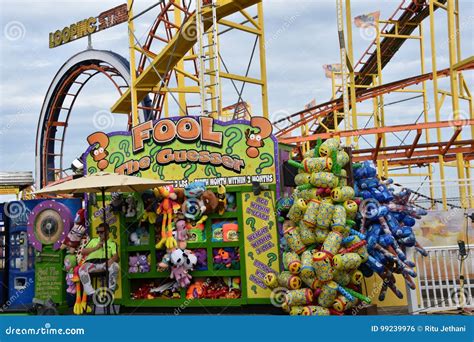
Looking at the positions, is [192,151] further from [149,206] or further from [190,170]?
[149,206]

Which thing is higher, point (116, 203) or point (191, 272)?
point (116, 203)

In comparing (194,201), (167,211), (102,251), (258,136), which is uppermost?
(258,136)

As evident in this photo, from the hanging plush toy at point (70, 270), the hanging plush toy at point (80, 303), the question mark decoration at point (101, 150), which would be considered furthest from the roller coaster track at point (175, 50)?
the hanging plush toy at point (80, 303)

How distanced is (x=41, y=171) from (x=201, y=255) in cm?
1828

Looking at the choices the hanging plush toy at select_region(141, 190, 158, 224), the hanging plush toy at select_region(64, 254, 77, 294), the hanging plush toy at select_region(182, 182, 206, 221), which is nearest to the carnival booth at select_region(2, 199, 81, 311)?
the hanging plush toy at select_region(64, 254, 77, 294)

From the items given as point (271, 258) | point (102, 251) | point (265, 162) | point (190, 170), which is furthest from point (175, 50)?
→ point (271, 258)

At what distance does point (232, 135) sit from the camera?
1033 centimetres

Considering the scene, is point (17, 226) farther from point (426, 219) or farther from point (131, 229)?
point (426, 219)

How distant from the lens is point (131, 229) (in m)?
11.0

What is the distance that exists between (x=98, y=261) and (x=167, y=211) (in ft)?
4.89

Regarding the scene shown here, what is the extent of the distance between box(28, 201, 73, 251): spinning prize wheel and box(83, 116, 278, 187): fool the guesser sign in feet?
2.87

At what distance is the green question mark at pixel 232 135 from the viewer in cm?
1027

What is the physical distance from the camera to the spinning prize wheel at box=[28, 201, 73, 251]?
453 inches

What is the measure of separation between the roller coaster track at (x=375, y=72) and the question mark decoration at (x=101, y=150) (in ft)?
49.0
